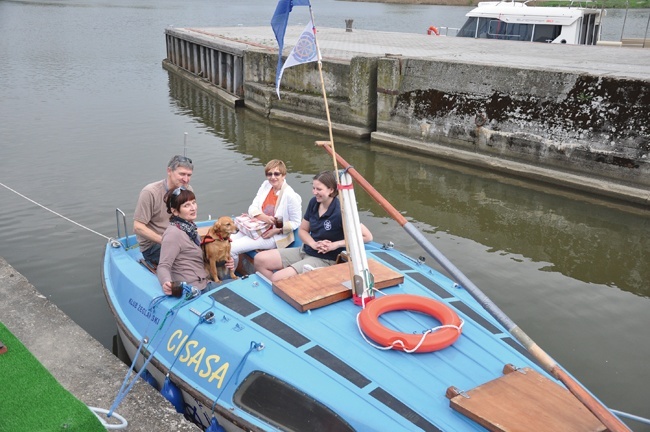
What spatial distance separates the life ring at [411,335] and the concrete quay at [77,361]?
63.0 inches

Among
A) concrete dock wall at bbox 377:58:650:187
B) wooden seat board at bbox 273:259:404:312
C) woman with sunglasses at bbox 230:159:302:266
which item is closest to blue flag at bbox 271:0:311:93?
woman with sunglasses at bbox 230:159:302:266

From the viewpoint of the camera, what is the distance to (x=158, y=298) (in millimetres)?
5961

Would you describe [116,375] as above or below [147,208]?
below

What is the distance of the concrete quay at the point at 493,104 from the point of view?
12336 mm

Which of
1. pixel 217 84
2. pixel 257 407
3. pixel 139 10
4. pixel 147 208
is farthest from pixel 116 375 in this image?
pixel 139 10

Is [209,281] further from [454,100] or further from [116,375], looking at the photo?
[454,100]

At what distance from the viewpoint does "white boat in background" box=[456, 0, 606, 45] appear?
77.2 ft

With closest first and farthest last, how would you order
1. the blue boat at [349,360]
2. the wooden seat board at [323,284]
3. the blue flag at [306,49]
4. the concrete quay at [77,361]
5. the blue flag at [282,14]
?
1. the blue boat at [349,360]
2. the concrete quay at [77,361]
3. the wooden seat board at [323,284]
4. the blue flag at [282,14]
5. the blue flag at [306,49]

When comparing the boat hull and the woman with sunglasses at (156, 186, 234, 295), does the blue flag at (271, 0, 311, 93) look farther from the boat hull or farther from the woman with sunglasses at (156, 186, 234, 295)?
the boat hull

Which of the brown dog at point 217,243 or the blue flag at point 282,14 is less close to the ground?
the blue flag at point 282,14

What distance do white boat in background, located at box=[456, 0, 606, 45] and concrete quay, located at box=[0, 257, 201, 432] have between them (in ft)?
73.9

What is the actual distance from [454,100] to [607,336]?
8193mm

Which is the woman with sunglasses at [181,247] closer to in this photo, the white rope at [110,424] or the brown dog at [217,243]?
the brown dog at [217,243]

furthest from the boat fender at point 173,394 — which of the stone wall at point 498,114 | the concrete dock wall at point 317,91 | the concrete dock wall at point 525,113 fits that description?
the concrete dock wall at point 317,91
